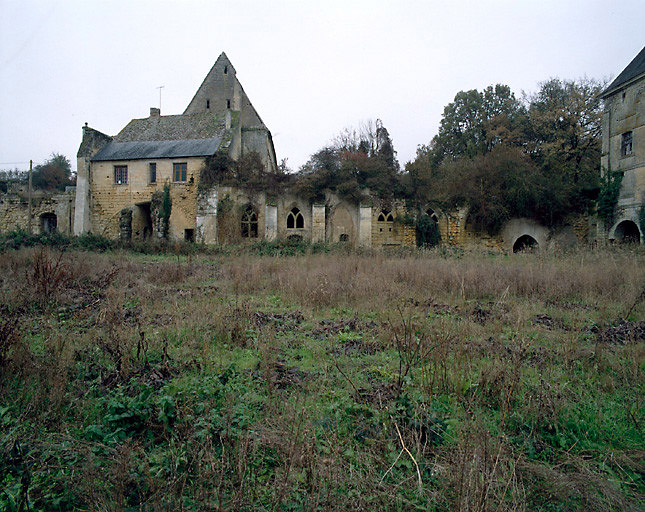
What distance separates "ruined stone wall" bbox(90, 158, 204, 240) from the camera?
26969 mm

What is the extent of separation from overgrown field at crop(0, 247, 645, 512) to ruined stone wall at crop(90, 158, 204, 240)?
21.0 metres

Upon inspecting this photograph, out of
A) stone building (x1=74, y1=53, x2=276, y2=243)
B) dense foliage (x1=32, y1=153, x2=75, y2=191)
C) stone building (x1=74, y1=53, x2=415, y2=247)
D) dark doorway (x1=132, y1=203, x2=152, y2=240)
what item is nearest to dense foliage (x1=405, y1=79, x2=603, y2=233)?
stone building (x1=74, y1=53, x2=415, y2=247)

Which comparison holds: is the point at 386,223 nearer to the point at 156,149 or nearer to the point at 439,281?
the point at 439,281

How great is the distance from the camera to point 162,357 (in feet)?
13.7

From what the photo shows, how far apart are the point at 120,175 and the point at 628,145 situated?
3403 centimetres

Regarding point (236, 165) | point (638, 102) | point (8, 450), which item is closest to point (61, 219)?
point (236, 165)

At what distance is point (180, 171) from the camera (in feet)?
89.4

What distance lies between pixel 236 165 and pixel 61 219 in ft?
50.6

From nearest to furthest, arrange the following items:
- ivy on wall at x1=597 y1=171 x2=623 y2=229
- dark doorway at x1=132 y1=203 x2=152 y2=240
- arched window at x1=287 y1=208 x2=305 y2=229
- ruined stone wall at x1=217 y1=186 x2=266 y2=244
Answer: ivy on wall at x1=597 y1=171 x2=623 y2=229 < ruined stone wall at x1=217 y1=186 x2=266 y2=244 < arched window at x1=287 y1=208 x2=305 y2=229 < dark doorway at x1=132 y1=203 x2=152 y2=240

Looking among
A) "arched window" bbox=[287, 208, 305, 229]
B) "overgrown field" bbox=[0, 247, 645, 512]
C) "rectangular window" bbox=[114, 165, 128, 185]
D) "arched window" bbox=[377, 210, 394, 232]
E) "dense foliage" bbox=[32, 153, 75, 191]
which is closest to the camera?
"overgrown field" bbox=[0, 247, 645, 512]

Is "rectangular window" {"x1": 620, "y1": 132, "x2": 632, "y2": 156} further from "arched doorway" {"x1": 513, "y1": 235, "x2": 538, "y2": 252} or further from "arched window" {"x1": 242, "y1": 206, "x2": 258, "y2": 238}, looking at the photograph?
"arched window" {"x1": 242, "y1": 206, "x2": 258, "y2": 238}

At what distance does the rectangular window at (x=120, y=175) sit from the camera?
28297 mm

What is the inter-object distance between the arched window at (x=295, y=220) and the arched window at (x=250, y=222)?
2.33 metres

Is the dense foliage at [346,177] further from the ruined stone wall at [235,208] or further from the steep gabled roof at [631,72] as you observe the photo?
the steep gabled roof at [631,72]
